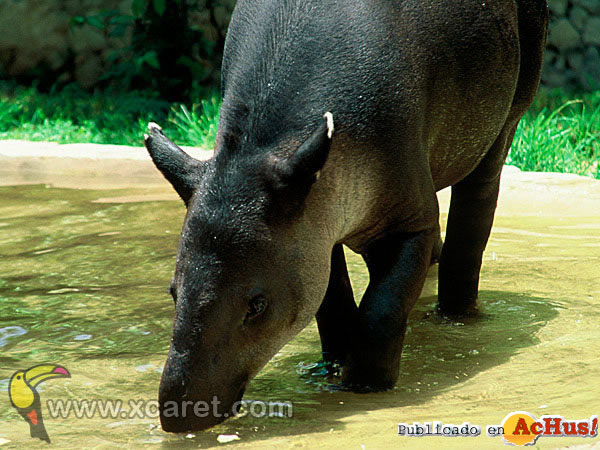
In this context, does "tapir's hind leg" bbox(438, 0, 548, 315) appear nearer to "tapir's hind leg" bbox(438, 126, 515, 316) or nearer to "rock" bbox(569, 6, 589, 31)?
"tapir's hind leg" bbox(438, 126, 515, 316)

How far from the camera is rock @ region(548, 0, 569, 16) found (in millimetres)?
12742

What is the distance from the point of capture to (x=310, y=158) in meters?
2.89

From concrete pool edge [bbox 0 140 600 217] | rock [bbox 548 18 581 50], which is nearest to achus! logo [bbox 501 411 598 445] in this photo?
concrete pool edge [bbox 0 140 600 217]

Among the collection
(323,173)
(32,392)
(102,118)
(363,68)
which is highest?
(363,68)

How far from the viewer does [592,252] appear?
5469mm

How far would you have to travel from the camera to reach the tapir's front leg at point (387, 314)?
3.48m

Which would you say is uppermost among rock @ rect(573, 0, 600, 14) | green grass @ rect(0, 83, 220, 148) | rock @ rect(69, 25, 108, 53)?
rock @ rect(573, 0, 600, 14)

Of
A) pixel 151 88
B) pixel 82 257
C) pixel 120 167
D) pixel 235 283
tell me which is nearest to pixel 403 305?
pixel 235 283

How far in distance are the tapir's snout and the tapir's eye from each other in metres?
0.23

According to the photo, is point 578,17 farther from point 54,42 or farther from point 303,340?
point 303,340

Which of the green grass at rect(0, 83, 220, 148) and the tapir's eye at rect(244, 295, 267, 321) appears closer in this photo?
the tapir's eye at rect(244, 295, 267, 321)

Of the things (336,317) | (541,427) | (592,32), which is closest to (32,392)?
(336,317)

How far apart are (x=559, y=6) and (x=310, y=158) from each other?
35.7 ft

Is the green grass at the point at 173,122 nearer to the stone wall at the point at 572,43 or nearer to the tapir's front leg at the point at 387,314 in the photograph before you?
the stone wall at the point at 572,43
